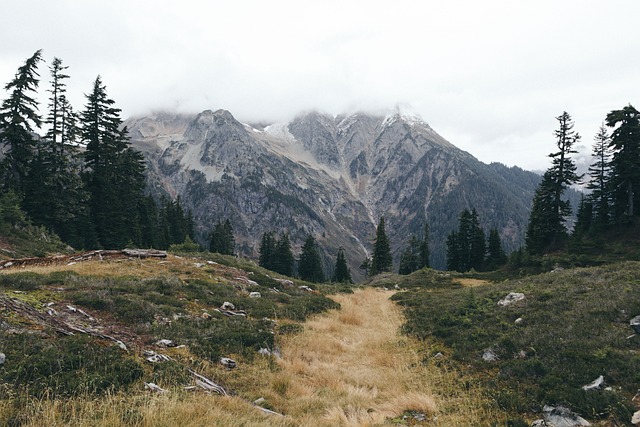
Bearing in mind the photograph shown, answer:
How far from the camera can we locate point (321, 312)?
736 inches

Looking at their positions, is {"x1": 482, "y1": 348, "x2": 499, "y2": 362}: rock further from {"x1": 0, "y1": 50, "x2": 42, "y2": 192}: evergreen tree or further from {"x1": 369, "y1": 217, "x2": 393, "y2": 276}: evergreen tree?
{"x1": 369, "y1": 217, "x2": 393, "y2": 276}: evergreen tree

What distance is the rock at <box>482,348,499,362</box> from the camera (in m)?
10.3

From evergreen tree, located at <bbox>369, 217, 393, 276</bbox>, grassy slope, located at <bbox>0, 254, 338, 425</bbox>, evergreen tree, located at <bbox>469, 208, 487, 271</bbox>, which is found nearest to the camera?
grassy slope, located at <bbox>0, 254, 338, 425</bbox>

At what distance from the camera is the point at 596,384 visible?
7340mm

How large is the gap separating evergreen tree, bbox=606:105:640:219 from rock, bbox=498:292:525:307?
3473 centimetres

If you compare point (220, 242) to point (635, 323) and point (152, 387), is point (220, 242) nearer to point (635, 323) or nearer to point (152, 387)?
point (152, 387)

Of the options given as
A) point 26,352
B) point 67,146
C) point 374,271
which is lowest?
point 374,271

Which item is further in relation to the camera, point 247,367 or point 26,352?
point 247,367

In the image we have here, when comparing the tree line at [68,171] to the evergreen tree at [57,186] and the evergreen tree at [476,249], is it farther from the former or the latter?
the evergreen tree at [476,249]

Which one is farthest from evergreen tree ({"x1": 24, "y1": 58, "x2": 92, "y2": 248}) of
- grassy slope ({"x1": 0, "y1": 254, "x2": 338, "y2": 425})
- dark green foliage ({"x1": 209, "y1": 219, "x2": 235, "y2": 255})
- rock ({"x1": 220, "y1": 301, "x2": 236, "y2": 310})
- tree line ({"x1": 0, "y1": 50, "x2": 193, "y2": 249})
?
dark green foliage ({"x1": 209, "y1": 219, "x2": 235, "y2": 255})

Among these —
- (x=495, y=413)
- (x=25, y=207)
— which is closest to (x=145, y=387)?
(x=495, y=413)

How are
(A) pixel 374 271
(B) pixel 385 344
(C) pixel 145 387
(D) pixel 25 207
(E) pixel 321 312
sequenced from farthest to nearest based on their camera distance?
(A) pixel 374 271
(D) pixel 25 207
(E) pixel 321 312
(B) pixel 385 344
(C) pixel 145 387

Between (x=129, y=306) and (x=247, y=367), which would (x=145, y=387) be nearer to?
(x=247, y=367)

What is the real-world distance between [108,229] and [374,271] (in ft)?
169
